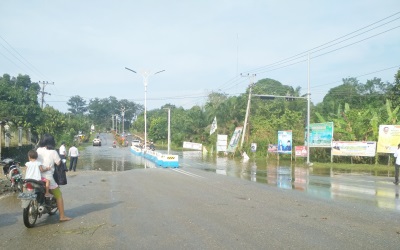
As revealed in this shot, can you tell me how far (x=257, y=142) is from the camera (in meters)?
42.1

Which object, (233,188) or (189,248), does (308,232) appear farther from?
(233,188)

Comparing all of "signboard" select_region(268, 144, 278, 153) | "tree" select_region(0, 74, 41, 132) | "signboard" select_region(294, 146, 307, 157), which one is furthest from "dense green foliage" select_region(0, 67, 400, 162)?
"signboard" select_region(268, 144, 278, 153)

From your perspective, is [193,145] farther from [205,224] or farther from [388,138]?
[205,224]

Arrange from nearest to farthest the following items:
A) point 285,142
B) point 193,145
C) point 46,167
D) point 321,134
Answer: point 46,167, point 321,134, point 285,142, point 193,145

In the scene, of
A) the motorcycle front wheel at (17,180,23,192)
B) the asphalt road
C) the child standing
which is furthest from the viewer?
the motorcycle front wheel at (17,180,23,192)

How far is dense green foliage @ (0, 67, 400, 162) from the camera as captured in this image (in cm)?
3081

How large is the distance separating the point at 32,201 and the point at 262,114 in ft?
164

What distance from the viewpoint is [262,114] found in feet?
183

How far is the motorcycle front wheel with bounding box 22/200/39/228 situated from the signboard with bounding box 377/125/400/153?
81.0 feet

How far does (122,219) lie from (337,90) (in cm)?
6966

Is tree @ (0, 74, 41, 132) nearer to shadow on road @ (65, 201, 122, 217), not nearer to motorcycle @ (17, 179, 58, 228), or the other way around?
shadow on road @ (65, 201, 122, 217)

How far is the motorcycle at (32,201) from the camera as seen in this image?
23.5 ft

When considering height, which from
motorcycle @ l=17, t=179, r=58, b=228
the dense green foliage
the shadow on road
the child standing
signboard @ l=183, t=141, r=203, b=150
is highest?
the dense green foliage

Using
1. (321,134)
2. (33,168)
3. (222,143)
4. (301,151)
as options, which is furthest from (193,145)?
(33,168)
